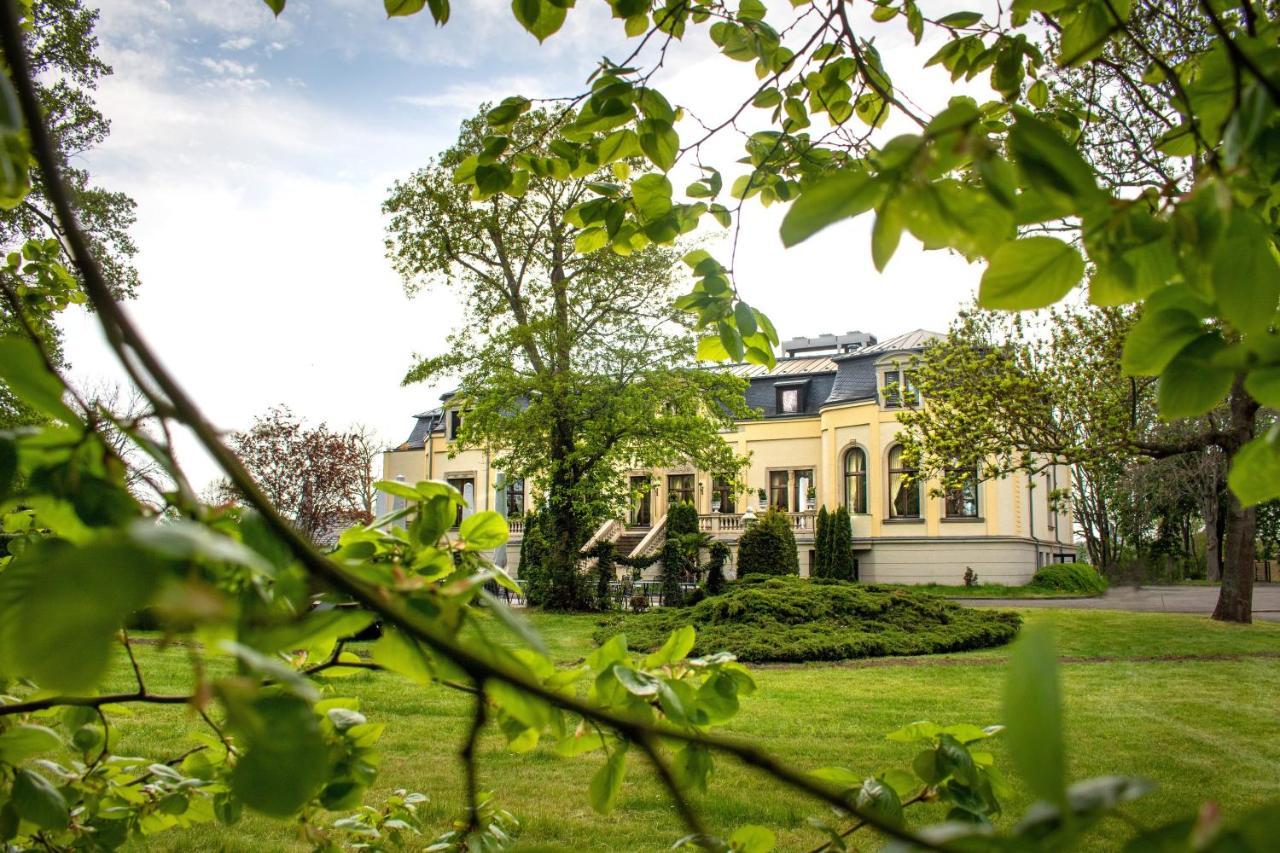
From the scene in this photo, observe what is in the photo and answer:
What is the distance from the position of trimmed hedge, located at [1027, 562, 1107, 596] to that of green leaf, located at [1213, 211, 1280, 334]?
23.5 metres

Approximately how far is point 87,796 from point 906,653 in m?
9.50

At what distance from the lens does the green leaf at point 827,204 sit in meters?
0.44

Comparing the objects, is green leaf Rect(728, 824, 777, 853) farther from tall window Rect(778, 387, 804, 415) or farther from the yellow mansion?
tall window Rect(778, 387, 804, 415)

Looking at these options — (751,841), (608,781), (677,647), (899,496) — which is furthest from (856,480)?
(608,781)

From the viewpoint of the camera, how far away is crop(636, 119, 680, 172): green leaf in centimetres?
125

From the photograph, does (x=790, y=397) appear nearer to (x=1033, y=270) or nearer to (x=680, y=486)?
(x=680, y=486)

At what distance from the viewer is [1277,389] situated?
55 centimetres

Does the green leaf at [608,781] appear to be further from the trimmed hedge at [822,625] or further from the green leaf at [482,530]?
the trimmed hedge at [822,625]

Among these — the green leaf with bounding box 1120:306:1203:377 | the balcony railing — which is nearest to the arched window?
the balcony railing

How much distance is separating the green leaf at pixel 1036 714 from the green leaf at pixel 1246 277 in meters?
0.36

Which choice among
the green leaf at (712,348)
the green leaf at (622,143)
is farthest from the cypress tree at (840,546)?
the green leaf at (622,143)

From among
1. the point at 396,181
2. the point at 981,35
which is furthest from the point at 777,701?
the point at 396,181

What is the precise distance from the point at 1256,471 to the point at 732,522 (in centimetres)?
2473

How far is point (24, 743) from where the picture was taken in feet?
3.01
